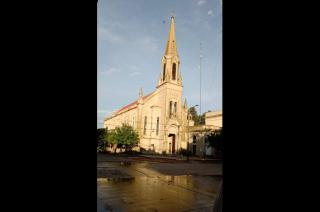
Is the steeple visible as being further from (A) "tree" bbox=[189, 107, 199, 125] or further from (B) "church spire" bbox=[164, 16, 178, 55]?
(A) "tree" bbox=[189, 107, 199, 125]

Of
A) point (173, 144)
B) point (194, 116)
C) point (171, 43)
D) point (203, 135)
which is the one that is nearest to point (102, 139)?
point (173, 144)

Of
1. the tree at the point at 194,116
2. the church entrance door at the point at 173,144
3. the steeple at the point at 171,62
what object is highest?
the steeple at the point at 171,62

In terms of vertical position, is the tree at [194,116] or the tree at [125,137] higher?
the tree at [194,116]

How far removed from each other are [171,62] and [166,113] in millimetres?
10735

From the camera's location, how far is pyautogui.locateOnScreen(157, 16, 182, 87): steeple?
47.3 meters

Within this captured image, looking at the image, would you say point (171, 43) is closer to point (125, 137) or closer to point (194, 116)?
point (125, 137)

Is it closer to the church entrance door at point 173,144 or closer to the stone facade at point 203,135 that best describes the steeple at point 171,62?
the stone facade at point 203,135

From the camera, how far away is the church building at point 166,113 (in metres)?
44.3

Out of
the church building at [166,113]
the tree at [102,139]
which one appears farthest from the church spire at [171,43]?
the tree at [102,139]
